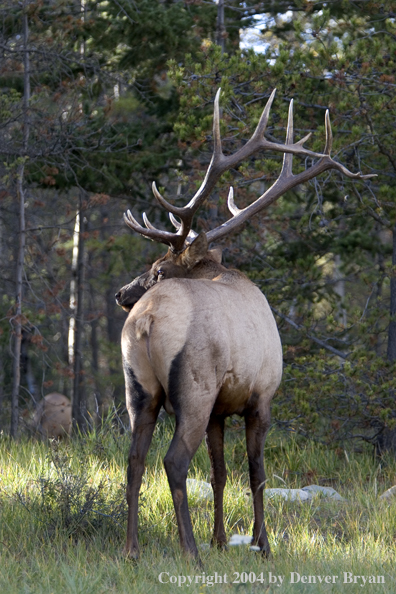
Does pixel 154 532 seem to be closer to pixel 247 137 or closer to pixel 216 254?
pixel 216 254

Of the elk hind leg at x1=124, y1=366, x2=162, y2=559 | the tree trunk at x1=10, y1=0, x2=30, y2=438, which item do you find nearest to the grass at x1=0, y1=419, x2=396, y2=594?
the elk hind leg at x1=124, y1=366, x2=162, y2=559

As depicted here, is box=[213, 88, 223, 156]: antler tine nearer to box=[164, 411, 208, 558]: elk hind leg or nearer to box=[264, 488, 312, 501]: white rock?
box=[164, 411, 208, 558]: elk hind leg

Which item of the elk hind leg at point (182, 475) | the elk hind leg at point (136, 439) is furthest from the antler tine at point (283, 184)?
the elk hind leg at point (182, 475)

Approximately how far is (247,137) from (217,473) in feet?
13.9

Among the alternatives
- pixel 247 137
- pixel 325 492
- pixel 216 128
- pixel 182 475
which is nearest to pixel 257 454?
pixel 182 475

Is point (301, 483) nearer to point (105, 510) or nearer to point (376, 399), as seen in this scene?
point (376, 399)

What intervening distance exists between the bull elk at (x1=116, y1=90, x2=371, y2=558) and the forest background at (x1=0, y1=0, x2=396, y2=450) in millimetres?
2579

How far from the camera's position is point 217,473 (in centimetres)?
479

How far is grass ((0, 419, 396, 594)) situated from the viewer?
3.75m

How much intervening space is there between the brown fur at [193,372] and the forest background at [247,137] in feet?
8.71

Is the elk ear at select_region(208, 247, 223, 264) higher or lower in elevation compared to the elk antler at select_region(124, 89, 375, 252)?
lower

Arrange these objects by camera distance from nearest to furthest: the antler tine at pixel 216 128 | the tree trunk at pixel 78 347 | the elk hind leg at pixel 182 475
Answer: the elk hind leg at pixel 182 475
the antler tine at pixel 216 128
the tree trunk at pixel 78 347

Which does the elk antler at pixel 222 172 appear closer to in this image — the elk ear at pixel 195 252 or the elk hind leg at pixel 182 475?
the elk ear at pixel 195 252

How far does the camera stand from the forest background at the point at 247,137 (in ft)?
24.5
